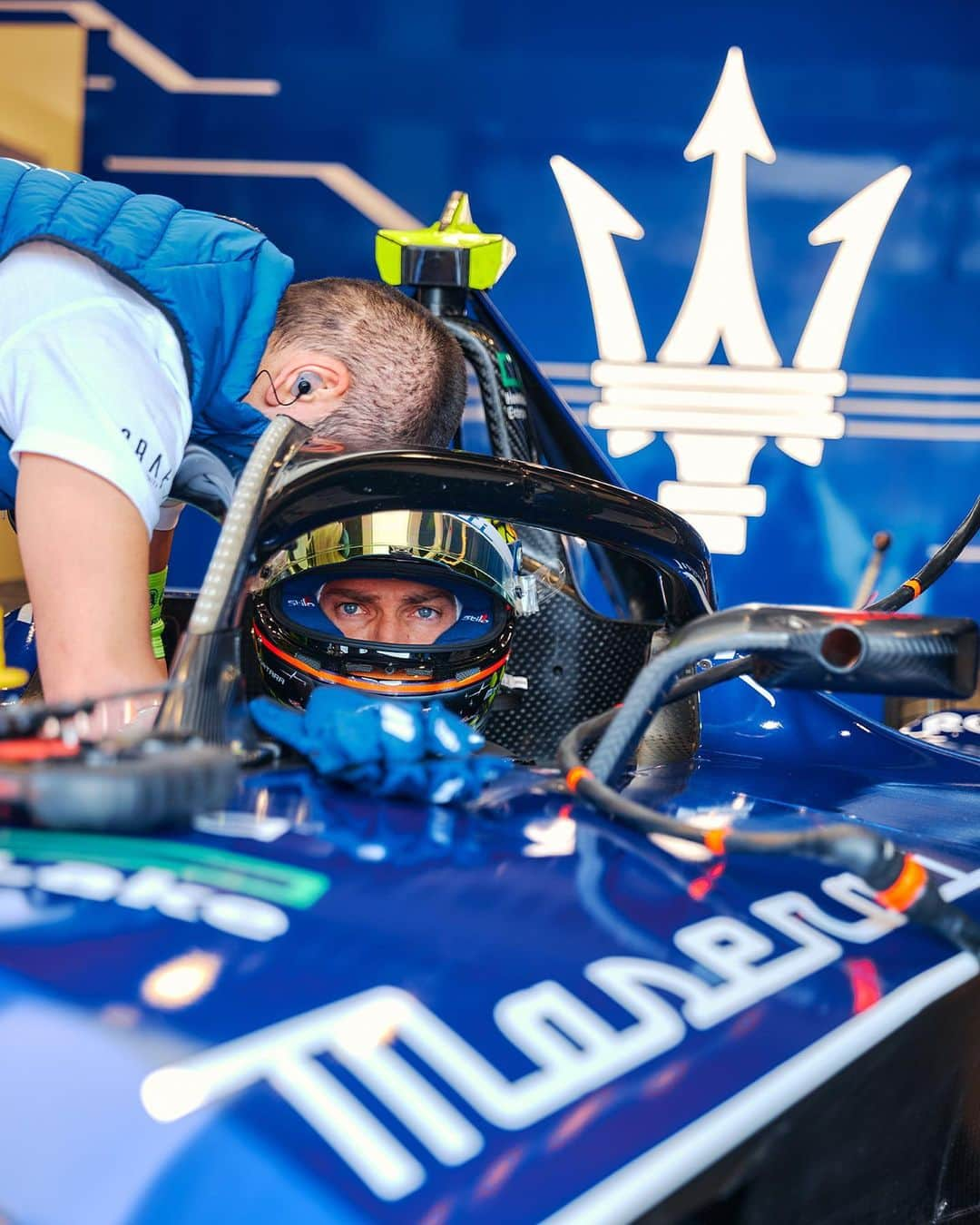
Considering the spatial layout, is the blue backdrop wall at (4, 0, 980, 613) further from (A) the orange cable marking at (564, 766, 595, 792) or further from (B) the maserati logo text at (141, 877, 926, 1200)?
(B) the maserati logo text at (141, 877, 926, 1200)

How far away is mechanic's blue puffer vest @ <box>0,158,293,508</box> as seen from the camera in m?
1.34

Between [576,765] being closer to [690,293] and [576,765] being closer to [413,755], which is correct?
[413,755]

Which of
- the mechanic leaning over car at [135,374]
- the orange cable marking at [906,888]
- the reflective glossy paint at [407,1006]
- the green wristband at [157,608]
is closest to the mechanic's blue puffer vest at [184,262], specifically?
the mechanic leaning over car at [135,374]

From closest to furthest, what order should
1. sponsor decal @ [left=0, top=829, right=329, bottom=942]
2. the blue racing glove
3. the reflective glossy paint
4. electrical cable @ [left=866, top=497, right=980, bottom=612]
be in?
the reflective glossy paint → sponsor decal @ [left=0, top=829, right=329, bottom=942] → the blue racing glove → electrical cable @ [left=866, top=497, right=980, bottom=612]

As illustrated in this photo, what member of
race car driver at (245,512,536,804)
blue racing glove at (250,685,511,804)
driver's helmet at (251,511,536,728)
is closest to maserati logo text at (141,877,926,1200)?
blue racing glove at (250,685,511,804)

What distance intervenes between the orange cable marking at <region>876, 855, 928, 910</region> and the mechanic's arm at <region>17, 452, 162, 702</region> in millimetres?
645

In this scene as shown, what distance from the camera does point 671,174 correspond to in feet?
12.7

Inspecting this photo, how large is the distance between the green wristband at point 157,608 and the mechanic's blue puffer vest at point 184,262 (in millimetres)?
339

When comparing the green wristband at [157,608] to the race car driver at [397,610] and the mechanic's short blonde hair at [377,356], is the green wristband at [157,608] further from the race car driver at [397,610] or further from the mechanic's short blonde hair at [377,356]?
the mechanic's short blonde hair at [377,356]

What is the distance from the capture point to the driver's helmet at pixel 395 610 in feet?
5.01

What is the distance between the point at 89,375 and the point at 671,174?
10.0ft

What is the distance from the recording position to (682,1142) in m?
0.62

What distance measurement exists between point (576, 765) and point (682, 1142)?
0.38 meters

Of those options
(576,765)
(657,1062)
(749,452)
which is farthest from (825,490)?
(657,1062)
